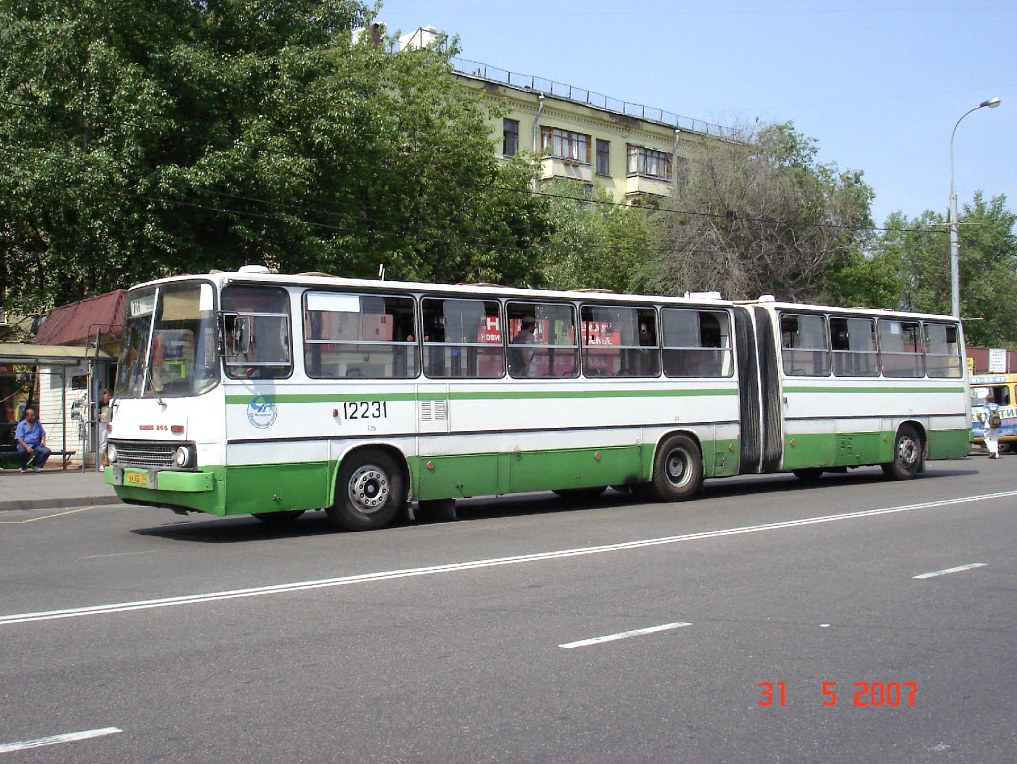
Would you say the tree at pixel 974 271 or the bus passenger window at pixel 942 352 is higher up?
the tree at pixel 974 271

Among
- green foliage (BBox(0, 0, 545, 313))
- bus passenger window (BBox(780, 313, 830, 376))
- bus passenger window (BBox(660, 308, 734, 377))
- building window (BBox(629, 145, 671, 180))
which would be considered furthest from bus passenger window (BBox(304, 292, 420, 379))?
building window (BBox(629, 145, 671, 180))

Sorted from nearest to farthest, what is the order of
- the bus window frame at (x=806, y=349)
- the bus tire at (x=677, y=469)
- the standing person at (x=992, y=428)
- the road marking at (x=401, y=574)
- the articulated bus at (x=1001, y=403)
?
1. the road marking at (x=401, y=574)
2. the bus tire at (x=677, y=469)
3. the bus window frame at (x=806, y=349)
4. the standing person at (x=992, y=428)
5. the articulated bus at (x=1001, y=403)

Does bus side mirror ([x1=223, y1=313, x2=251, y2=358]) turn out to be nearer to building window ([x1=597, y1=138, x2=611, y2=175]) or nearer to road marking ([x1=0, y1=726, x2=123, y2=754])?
road marking ([x1=0, y1=726, x2=123, y2=754])

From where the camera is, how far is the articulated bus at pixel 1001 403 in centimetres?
3167

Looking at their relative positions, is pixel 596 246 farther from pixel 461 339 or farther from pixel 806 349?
pixel 461 339

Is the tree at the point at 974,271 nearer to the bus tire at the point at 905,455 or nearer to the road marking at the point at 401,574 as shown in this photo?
the bus tire at the point at 905,455

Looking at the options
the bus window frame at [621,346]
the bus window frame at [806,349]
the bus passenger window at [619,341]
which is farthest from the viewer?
the bus window frame at [806,349]

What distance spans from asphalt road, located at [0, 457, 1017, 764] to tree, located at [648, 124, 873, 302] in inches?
960

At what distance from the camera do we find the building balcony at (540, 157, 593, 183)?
5025cm

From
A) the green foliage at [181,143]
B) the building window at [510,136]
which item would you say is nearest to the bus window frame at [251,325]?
the green foliage at [181,143]

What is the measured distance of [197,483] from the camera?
1151cm

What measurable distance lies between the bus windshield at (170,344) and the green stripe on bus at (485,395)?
57cm

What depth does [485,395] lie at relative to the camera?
1407 cm
